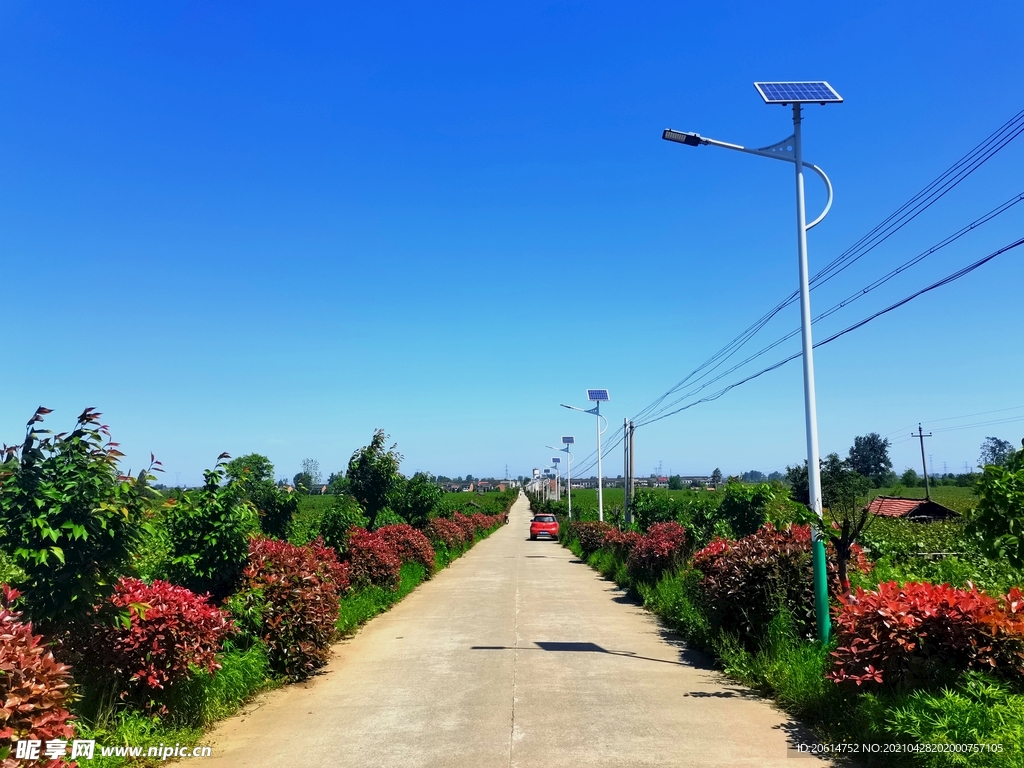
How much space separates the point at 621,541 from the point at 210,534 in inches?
592

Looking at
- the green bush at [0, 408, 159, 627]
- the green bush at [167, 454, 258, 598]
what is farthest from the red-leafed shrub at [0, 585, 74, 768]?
the green bush at [167, 454, 258, 598]

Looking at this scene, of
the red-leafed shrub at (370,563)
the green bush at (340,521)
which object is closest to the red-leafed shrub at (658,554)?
the red-leafed shrub at (370,563)

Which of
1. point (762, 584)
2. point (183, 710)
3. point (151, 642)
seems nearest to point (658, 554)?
point (762, 584)

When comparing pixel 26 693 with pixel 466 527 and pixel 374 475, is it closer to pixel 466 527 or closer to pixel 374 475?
pixel 374 475

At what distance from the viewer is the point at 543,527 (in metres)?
42.8

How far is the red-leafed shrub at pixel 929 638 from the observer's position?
5211 mm

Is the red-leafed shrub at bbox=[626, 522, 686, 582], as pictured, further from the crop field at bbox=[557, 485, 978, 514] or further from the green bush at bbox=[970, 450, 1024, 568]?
the green bush at bbox=[970, 450, 1024, 568]

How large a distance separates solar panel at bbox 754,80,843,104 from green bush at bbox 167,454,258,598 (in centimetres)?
765

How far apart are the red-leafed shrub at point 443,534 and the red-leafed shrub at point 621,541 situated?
229 inches

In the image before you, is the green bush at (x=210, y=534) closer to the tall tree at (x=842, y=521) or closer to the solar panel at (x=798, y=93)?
the tall tree at (x=842, y=521)

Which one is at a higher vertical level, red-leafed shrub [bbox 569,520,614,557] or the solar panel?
the solar panel

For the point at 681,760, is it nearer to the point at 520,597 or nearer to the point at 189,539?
the point at 189,539

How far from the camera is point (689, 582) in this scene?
36.2 ft

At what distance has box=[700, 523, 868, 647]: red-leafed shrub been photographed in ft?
27.5
